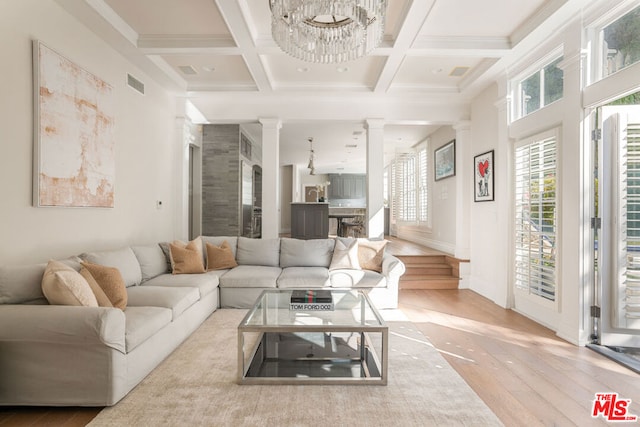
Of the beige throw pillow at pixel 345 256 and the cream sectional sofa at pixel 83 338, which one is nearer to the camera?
the cream sectional sofa at pixel 83 338

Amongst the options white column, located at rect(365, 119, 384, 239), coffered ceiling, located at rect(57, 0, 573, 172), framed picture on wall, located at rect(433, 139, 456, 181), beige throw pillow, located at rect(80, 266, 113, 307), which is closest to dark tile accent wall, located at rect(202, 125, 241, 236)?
coffered ceiling, located at rect(57, 0, 573, 172)

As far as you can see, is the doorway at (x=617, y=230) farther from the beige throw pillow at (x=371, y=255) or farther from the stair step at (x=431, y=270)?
the stair step at (x=431, y=270)

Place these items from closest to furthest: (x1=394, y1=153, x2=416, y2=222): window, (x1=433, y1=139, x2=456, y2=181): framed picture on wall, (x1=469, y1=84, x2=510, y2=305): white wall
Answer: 1. (x1=469, y1=84, x2=510, y2=305): white wall
2. (x1=433, y1=139, x2=456, y2=181): framed picture on wall
3. (x1=394, y1=153, x2=416, y2=222): window

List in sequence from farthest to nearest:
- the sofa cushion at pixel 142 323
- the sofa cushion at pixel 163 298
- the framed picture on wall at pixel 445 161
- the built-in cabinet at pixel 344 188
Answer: the built-in cabinet at pixel 344 188 < the framed picture on wall at pixel 445 161 < the sofa cushion at pixel 163 298 < the sofa cushion at pixel 142 323

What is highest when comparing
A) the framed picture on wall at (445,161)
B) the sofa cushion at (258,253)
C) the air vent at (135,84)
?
the air vent at (135,84)

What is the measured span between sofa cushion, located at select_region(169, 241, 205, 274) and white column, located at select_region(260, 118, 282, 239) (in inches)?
61.7

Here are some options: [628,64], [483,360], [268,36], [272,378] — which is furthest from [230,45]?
[483,360]

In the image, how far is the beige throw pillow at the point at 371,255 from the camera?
4.57 metres

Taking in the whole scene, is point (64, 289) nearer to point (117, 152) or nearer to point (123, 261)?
point (123, 261)

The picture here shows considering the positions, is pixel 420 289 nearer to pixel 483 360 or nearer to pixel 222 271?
pixel 483 360

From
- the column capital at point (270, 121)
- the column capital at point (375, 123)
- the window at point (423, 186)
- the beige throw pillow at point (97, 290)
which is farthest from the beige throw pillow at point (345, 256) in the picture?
the window at point (423, 186)

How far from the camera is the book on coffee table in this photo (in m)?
2.88

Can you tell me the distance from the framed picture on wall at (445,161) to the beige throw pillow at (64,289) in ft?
18.8

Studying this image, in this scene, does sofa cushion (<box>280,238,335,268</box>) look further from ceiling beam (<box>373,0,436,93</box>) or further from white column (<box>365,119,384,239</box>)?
ceiling beam (<box>373,0,436,93</box>)
